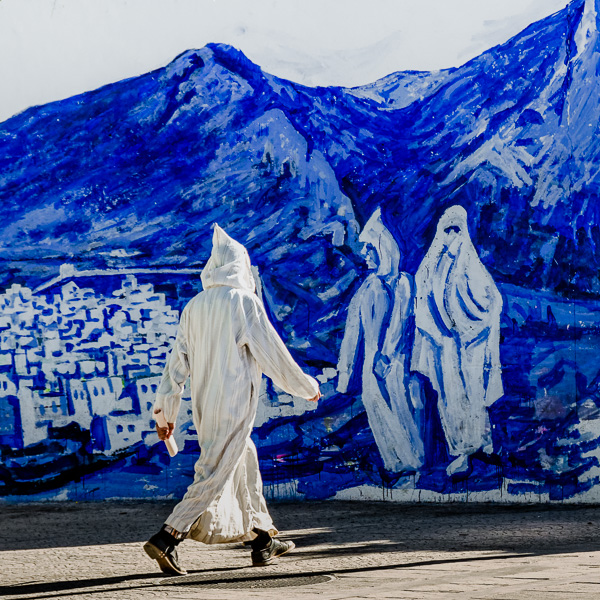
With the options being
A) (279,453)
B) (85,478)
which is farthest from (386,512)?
(85,478)

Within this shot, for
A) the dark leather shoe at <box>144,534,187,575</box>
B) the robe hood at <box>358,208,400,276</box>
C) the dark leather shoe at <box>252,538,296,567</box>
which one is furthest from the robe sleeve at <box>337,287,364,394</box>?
the dark leather shoe at <box>144,534,187,575</box>

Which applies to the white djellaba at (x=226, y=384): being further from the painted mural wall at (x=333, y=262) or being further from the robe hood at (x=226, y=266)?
the painted mural wall at (x=333, y=262)

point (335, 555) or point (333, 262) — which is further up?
point (333, 262)

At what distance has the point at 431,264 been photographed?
752cm

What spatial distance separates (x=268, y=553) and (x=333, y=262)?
2.94m

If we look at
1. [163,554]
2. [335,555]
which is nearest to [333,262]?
[335,555]

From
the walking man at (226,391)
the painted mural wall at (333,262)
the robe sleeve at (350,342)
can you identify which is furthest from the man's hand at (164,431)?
the robe sleeve at (350,342)

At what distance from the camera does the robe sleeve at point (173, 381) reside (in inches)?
205

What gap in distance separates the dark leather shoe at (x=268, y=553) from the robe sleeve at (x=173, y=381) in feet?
2.67

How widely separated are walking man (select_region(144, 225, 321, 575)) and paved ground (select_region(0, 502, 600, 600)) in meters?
0.27

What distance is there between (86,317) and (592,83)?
418 cm

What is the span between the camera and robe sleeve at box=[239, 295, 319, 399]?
201 inches

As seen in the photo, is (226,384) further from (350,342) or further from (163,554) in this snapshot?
(350,342)

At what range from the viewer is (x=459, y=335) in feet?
24.5
